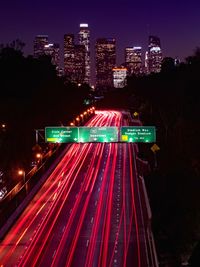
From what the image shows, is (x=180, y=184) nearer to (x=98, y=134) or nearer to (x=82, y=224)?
(x=82, y=224)

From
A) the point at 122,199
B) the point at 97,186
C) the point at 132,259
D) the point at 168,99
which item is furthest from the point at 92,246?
the point at 168,99

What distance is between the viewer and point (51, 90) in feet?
287

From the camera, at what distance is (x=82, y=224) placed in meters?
32.2

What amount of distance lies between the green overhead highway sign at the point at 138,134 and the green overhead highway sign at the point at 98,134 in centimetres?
71

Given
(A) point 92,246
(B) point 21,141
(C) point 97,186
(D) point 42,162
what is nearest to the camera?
(A) point 92,246

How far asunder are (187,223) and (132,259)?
3.69 m

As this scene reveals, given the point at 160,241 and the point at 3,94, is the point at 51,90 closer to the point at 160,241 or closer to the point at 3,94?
the point at 3,94

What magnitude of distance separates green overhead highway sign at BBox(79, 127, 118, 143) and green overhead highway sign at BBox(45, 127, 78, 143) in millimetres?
474

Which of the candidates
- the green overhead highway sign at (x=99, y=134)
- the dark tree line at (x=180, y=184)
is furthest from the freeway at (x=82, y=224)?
the green overhead highway sign at (x=99, y=134)

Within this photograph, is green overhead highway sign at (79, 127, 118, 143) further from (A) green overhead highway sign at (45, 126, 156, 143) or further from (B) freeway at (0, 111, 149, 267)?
(B) freeway at (0, 111, 149, 267)

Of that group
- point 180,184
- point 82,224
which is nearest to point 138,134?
point 82,224

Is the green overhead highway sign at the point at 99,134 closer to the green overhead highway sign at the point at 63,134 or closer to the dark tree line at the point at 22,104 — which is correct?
the green overhead highway sign at the point at 63,134

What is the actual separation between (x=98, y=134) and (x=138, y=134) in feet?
10.3

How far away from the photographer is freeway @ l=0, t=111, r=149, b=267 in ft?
84.5
